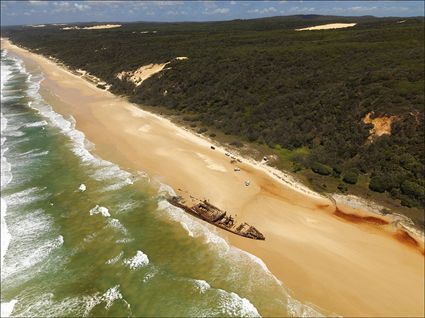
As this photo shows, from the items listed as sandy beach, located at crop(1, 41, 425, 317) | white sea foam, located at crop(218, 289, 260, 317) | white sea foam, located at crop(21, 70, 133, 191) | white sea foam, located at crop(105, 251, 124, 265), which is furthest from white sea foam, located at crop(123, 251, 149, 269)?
white sea foam, located at crop(21, 70, 133, 191)

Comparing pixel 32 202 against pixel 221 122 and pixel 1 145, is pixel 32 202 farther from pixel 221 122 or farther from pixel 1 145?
pixel 221 122

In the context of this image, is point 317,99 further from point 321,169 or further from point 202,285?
point 202,285

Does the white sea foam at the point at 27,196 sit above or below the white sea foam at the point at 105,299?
below

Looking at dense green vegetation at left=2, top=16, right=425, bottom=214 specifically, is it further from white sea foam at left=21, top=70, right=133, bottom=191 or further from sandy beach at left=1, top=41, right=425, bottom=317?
white sea foam at left=21, top=70, right=133, bottom=191

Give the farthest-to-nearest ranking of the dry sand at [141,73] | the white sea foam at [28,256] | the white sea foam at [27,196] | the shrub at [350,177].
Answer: the dry sand at [141,73] < the shrub at [350,177] < the white sea foam at [27,196] < the white sea foam at [28,256]

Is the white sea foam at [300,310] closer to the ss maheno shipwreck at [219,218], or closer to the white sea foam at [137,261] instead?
the ss maheno shipwreck at [219,218]

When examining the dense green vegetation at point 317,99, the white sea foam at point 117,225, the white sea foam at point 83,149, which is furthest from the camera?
the dense green vegetation at point 317,99

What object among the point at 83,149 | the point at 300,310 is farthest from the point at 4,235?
the point at 300,310

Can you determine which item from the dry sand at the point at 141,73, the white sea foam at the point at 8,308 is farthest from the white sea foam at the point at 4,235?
the dry sand at the point at 141,73
